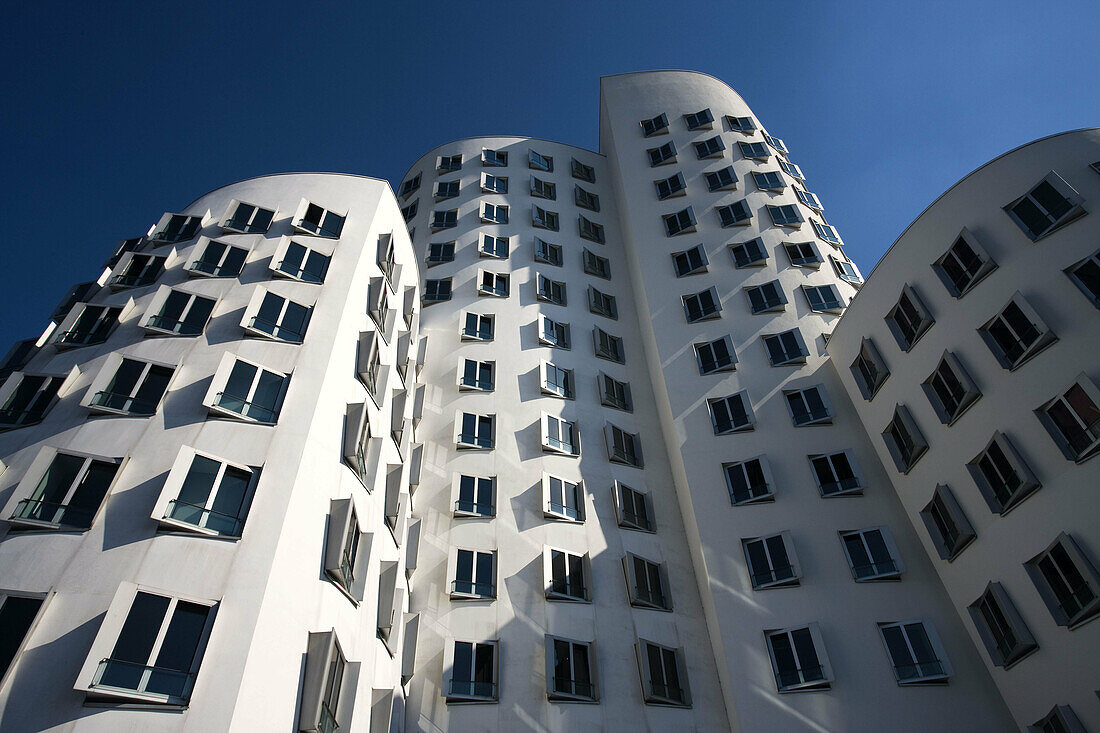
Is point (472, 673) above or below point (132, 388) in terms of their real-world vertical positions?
below

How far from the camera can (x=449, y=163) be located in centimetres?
4884

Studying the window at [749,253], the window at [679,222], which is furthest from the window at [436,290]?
the window at [749,253]

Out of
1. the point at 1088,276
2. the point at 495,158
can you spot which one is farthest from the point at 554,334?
the point at 1088,276

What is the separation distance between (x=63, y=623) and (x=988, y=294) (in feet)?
97.3

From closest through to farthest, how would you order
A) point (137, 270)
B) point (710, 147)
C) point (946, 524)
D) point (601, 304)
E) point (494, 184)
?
point (946, 524) < point (137, 270) < point (601, 304) < point (710, 147) < point (494, 184)

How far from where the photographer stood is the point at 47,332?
2391cm

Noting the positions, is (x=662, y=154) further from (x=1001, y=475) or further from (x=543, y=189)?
(x=1001, y=475)

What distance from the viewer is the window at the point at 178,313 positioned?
22.5 m

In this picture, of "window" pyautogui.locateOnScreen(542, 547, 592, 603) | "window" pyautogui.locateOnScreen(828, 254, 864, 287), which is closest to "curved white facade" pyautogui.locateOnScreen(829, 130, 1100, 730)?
"window" pyautogui.locateOnScreen(828, 254, 864, 287)

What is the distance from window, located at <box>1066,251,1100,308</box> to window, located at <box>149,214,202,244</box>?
32.2 m

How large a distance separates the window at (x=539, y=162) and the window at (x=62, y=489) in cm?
3619

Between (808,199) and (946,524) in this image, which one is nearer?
(946,524)

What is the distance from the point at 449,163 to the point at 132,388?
1289 inches

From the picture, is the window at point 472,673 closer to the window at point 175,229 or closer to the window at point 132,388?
the window at point 132,388
